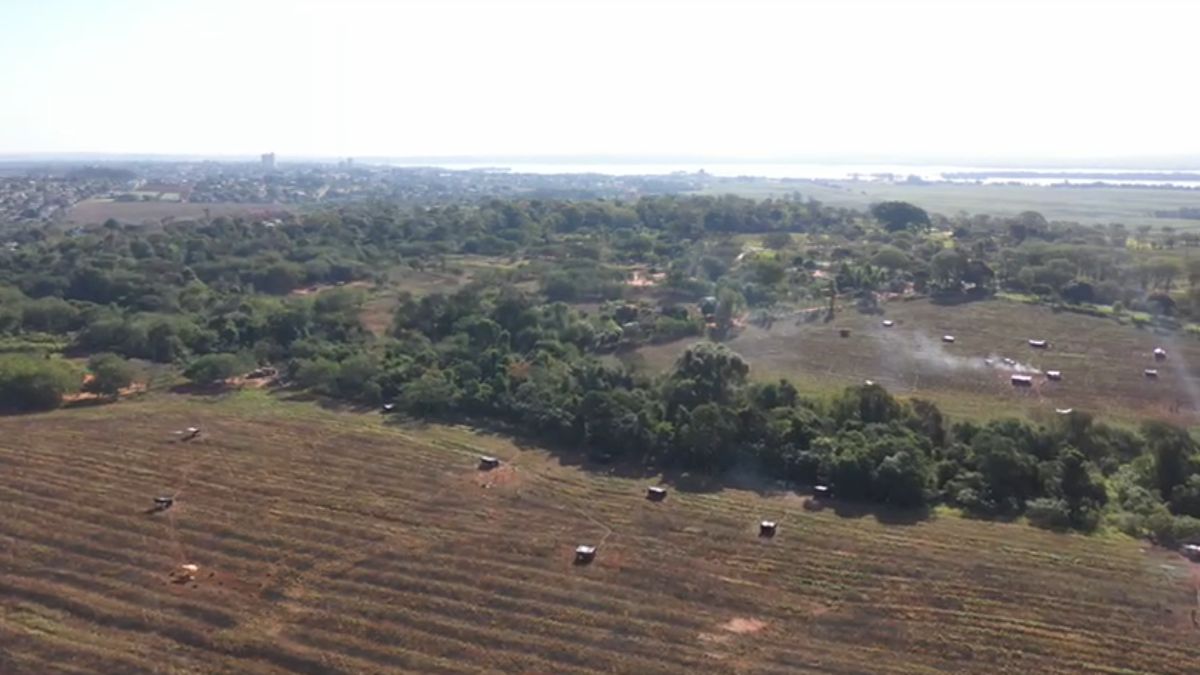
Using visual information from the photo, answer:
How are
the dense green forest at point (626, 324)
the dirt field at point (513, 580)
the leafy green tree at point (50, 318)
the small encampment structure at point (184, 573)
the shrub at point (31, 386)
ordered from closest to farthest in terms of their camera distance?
1. the dirt field at point (513, 580)
2. the small encampment structure at point (184, 573)
3. the dense green forest at point (626, 324)
4. the shrub at point (31, 386)
5. the leafy green tree at point (50, 318)

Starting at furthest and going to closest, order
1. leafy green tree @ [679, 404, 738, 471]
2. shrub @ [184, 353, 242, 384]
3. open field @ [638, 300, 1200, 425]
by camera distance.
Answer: shrub @ [184, 353, 242, 384] → open field @ [638, 300, 1200, 425] → leafy green tree @ [679, 404, 738, 471]

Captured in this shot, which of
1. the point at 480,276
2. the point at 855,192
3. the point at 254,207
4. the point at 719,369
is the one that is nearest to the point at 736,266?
the point at 480,276

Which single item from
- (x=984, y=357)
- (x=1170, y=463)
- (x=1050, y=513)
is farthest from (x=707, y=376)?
(x=984, y=357)

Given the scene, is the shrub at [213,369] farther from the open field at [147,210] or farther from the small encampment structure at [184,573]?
the open field at [147,210]

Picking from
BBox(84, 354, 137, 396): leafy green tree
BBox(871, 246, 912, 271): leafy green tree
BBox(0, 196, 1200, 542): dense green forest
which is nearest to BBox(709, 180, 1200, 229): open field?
BBox(0, 196, 1200, 542): dense green forest

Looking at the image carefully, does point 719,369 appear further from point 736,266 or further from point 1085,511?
point 736,266

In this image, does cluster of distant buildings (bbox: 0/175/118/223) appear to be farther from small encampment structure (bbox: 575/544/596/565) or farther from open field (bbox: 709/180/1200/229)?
open field (bbox: 709/180/1200/229)

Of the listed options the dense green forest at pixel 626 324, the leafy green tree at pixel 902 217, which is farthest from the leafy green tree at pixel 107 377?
the leafy green tree at pixel 902 217
